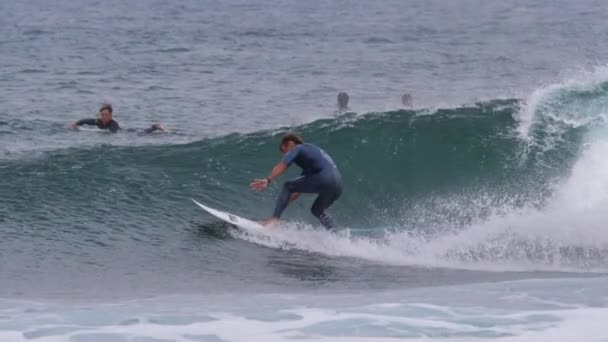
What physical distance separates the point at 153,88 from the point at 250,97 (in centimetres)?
297

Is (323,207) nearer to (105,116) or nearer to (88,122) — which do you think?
(105,116)

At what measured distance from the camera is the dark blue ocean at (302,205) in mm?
8570

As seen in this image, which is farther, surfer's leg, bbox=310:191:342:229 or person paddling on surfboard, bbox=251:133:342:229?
surfer's leg, bbox=310:191:342:229

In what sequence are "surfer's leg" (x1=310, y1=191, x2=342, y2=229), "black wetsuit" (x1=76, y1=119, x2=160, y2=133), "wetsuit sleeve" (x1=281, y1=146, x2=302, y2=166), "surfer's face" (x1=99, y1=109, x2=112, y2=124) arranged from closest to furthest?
"wetsuit sleeve" (x1=281, y1=146, x2=302, y2=166), "surfer's leg" (x1=310, y1=191, x2=342, y2=229), "surfer's face" (x1=99, y1=109, x2=112, y2=124), "black wetsuit" (x1=76, y1=119, x2=160, y2=133)

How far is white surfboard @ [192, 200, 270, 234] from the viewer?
41.9 feet

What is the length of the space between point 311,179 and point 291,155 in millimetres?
434

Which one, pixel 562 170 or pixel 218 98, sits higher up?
pixel 218 98

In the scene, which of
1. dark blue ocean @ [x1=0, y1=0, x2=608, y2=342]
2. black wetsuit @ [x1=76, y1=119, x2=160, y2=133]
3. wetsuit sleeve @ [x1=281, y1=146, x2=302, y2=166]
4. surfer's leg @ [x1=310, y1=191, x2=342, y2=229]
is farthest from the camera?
black wetsuit @ [x1=76, y1=119, x2=160, y2=133]

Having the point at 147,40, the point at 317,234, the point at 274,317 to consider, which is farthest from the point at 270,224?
the point at 147,40

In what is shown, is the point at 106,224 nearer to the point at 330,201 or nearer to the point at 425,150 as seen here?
the point at 330,201

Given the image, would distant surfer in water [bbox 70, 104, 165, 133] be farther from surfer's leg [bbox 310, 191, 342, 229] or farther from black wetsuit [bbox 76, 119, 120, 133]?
surfer's leg [bbox 310, 191, 342, 229]

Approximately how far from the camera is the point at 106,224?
43.1 feet

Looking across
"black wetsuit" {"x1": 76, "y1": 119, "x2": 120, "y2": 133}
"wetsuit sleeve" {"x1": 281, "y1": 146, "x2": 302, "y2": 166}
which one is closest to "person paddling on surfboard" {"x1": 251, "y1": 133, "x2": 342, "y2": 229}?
"wetsuit sleeve" {"x1": 281, "y1": 146, "x2": 302, "y2": 166}

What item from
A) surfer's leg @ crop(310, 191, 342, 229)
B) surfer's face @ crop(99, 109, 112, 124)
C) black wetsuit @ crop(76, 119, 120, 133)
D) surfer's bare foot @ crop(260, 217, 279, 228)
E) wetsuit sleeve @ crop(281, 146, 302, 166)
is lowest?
surfer's bare foot @ crop(260, 217, 279, 228)
